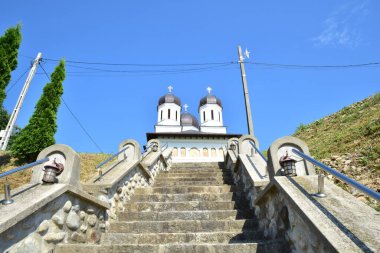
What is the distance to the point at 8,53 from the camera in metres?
12.6

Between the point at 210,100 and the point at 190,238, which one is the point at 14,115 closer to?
the point at 190,238

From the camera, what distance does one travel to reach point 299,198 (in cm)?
270

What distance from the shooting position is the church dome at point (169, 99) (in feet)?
125

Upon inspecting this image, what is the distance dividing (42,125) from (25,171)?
324 cm

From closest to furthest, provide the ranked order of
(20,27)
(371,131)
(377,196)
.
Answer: (377,196) < (371,131) < (20,27)

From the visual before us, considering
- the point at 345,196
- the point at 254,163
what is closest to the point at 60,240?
the point at 345,196

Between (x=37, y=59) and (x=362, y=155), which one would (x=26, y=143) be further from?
(x=362, y=155)

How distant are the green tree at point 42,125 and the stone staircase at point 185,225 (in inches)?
321

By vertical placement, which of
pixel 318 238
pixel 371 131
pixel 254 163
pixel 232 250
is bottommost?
pixel 232 250

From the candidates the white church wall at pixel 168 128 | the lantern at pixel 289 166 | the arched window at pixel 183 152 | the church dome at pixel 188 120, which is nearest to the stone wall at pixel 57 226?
the lantern at pixel 289 166

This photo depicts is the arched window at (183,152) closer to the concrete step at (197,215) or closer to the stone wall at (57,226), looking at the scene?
the concrete step at (197,215)

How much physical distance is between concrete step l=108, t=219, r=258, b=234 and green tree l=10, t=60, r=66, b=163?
30.9 ft

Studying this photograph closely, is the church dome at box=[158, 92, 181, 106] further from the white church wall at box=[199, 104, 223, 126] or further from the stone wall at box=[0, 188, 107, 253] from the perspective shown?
the stone wall at box=[0, 188, 107, 253]

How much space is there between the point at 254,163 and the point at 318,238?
346 cm
